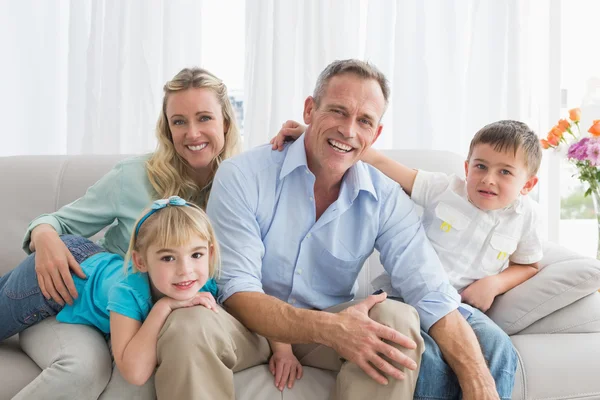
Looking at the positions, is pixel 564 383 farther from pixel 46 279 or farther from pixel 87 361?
pixel 46 279

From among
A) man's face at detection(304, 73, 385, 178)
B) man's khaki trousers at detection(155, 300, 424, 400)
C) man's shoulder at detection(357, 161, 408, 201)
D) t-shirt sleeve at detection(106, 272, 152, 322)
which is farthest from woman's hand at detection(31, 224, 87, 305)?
man's shoulder at detection(357, 161, 408, 201)

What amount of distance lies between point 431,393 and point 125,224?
3.43 feet

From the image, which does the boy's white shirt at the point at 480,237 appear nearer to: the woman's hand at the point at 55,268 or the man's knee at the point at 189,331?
the man's knee at the point at 189,331

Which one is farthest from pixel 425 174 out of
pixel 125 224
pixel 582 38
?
pixel 582 38

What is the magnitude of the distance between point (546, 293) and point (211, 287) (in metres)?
0.93

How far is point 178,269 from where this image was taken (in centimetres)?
153

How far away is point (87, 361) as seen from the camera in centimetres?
150

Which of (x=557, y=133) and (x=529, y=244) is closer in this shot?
(x=529, y=244)

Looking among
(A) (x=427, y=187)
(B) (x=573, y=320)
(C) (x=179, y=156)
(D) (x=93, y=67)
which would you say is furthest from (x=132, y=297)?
(D) (x=93, y=67)

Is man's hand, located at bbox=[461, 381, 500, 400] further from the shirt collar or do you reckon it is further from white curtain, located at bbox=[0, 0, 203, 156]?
white curtain, located at bbox=[0, 0, 203, 156]

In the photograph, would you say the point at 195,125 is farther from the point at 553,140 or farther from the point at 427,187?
the point at 553,140

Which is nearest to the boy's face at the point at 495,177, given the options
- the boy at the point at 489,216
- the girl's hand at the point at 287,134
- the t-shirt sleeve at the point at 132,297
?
the boy at the point at 489,216

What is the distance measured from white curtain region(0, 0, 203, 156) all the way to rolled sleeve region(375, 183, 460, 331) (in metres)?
1.63

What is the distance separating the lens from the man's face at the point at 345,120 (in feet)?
5.66
